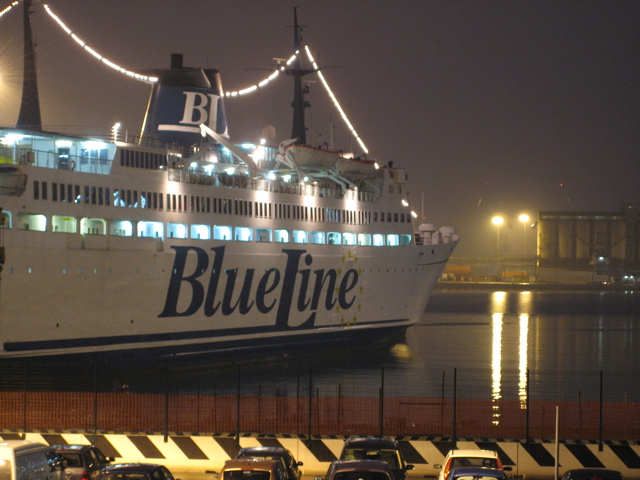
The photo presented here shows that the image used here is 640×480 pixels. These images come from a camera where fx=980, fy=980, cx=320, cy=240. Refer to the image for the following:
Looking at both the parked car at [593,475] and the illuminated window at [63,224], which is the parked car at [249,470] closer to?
the parked car at [593,475]

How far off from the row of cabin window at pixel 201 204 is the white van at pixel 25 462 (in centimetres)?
2206

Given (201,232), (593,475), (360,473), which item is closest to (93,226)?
(201,232)

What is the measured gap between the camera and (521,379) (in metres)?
44.9

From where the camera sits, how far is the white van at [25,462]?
12633 millimetres

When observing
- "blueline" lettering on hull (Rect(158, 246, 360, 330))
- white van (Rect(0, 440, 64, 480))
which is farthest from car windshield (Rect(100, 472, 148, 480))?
"blueline" lettering on hull (Rect(158, 246, 360, 330))

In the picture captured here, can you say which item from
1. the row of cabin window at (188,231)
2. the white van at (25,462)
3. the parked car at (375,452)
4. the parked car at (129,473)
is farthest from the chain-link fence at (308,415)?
the row of cabin window at (188,231)

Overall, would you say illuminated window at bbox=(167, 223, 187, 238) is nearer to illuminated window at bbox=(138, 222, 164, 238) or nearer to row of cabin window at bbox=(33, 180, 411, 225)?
illuminated window at bbox=(138, 222, 164, 238)

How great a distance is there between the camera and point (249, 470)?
13.3 meters

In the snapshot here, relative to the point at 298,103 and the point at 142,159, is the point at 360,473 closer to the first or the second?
the point at 142,159

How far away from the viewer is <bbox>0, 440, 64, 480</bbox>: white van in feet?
41.4

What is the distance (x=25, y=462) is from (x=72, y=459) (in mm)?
2762

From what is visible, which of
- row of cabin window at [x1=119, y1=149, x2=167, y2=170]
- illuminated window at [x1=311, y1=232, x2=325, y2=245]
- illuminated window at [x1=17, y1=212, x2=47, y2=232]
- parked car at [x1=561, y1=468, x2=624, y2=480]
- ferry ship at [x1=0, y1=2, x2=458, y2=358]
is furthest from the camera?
illuminated window at [x1=311, y1=232, x2=325, y2=245]

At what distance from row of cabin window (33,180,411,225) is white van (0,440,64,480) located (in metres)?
22.1

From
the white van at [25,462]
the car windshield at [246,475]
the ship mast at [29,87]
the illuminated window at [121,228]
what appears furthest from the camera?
the ship mast at [29,87]
